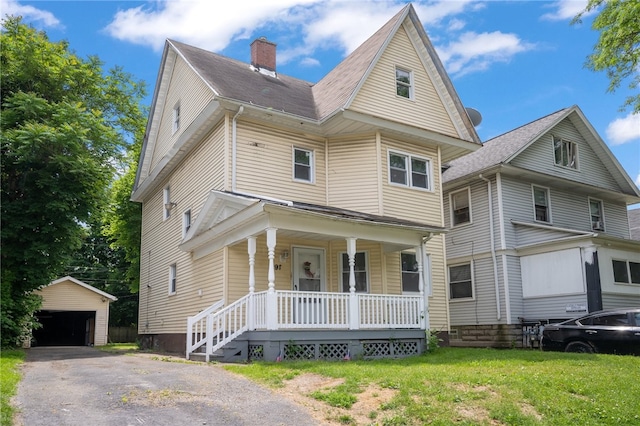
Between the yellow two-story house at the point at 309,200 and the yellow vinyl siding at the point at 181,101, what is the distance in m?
0.10

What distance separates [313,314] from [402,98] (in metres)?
8.13

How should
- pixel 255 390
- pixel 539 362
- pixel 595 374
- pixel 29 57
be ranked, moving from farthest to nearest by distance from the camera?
pixel 29 57, pixel 539 362, pixel 595 374, pixel 255 390

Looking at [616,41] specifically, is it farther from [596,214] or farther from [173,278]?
[173,278]

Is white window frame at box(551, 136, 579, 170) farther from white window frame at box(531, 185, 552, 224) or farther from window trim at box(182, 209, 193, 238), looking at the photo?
window trim at box(182, 209, 193, 238)

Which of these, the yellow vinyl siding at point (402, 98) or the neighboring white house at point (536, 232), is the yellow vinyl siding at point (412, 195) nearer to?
the yellow vinyl siding at point (402, 98)

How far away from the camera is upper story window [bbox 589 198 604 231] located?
23406 mm

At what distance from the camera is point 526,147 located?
68.2ft

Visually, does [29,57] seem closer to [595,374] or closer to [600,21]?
[600,21]

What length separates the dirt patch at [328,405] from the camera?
696cm

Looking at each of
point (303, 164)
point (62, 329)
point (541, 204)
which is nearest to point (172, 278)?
point (303, 164)

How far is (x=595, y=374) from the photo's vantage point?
373 inches

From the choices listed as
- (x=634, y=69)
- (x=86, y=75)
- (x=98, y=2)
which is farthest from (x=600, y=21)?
(x=86, y=75)

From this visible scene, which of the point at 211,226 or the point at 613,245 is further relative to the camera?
Result: the point at 613,245

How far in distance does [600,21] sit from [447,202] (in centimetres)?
967
